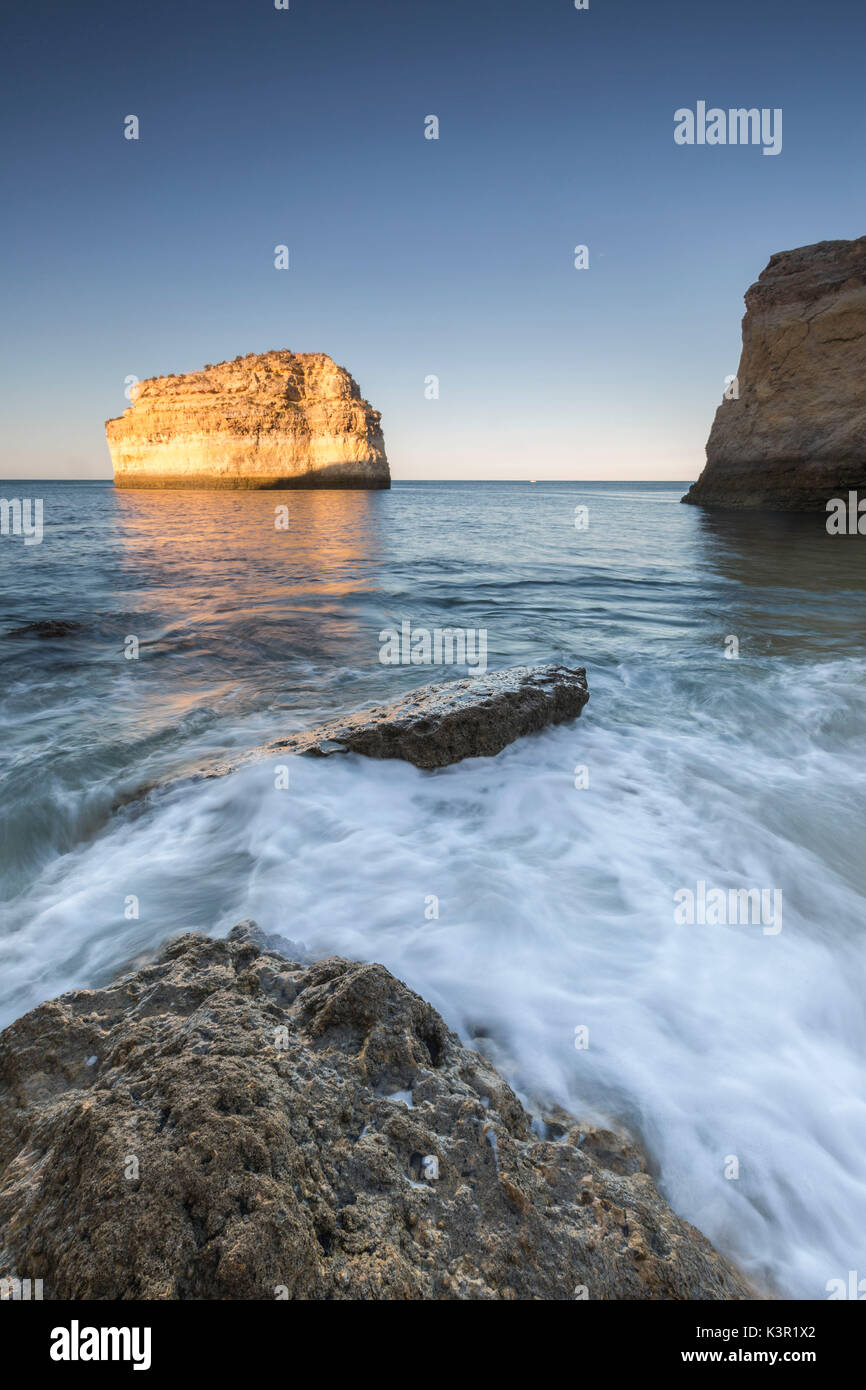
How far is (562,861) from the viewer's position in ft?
10.6

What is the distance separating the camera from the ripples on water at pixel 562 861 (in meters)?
1.90

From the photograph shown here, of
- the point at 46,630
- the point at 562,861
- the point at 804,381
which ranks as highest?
the point at 804,381

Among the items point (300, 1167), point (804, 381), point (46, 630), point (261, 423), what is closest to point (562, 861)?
point (300, 1167)

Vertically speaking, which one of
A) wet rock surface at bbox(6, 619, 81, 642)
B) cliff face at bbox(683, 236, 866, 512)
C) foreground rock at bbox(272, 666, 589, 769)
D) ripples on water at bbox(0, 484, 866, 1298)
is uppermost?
cliff face at bbox(683, 236, 866, 512)

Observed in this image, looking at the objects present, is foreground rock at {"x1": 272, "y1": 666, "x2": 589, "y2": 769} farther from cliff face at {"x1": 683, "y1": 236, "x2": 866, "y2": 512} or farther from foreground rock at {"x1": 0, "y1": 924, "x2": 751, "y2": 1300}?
cliff face at {"x1": 683, "y1": 236, "x2": 866, "y2": 512}

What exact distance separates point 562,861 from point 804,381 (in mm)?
26979

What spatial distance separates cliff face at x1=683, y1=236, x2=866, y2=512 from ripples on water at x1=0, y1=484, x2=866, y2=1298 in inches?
745

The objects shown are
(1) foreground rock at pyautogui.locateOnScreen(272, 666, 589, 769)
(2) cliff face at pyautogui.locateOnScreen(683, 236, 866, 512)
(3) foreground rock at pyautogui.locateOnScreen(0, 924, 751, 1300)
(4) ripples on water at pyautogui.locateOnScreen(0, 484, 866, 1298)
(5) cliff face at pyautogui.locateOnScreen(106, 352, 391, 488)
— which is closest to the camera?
(3) foreground rock at pyautogui.locateOnScreen(0, 924, 751, 1300)

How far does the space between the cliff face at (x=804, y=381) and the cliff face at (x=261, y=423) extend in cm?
3624

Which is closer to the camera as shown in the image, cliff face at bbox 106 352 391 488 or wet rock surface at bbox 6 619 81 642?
wet rock surface at bbox 6 619 81 642

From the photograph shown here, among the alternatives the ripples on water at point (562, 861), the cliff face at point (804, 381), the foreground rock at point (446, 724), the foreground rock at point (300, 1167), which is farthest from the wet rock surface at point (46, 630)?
the cliff face at point (804, 381)

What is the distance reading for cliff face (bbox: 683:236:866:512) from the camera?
70.4 ft

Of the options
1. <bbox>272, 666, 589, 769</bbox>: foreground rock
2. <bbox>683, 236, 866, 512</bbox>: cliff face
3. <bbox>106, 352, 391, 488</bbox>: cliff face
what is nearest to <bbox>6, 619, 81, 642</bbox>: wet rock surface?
<bbox>272, 666, 589, 769</bbox>: foreground rock

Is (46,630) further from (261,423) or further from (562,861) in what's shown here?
(261,423)
